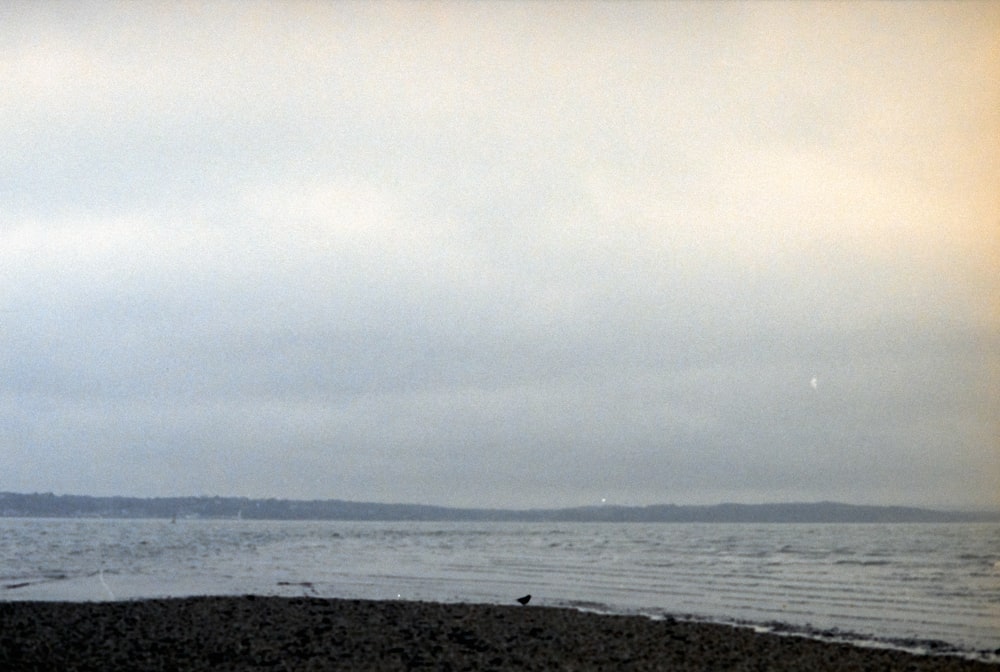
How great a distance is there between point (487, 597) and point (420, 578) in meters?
10.7

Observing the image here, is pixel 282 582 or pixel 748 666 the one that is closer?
pixel 748 666

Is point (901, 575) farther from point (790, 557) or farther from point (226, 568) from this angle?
point (226, 568)

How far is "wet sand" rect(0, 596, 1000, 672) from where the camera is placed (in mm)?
19594

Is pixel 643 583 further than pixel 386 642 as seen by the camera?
Yes

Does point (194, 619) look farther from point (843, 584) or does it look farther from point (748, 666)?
point (843, 584)

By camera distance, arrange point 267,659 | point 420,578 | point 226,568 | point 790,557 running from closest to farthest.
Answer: point 267,659, point 420,578, point 226,568, point 790,557

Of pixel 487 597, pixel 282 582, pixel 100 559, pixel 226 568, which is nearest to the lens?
pixel 487 597

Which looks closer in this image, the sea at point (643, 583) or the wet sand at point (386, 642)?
the wet sand at point (386, 642)

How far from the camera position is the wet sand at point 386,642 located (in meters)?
19.6

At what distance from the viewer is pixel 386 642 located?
2225 cm

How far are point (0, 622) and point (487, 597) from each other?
16.6 meters

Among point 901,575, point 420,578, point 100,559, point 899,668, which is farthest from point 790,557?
point 899,668

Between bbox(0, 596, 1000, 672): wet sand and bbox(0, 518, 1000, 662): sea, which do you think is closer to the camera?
bbox(0, 596, 1000, 672): wet sand

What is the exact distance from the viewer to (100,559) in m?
60.5
